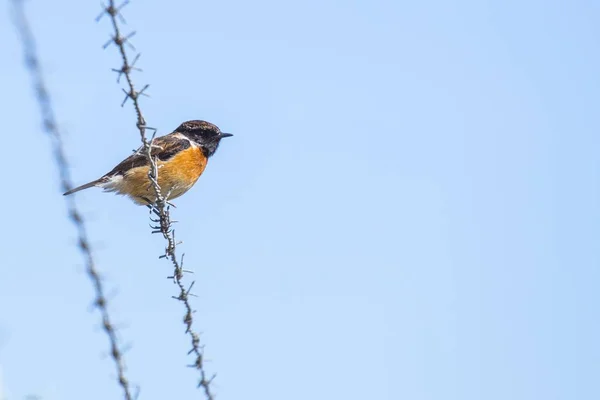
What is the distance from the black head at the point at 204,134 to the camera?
10.1 meters

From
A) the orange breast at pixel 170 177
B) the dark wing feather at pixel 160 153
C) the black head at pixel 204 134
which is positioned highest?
the black head at pixel 204 134

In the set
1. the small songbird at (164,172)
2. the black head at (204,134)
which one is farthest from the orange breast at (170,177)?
the black head at (204,134)

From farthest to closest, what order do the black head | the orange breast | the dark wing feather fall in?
the black head < the dark wing feather < the orange breast

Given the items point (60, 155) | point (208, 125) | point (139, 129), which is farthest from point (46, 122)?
point (208, 125)

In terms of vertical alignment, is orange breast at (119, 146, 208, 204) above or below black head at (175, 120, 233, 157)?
below

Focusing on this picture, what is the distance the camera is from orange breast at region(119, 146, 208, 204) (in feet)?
29.4

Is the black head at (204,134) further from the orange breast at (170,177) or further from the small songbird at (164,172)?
the orange breast at (170,177)

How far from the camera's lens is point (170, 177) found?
9.16 m

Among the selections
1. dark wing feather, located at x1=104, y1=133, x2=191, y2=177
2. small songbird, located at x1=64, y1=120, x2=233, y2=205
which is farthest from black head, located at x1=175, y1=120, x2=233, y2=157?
dark wing feather, located at x1=104, y1=133, x2=191, y2=177

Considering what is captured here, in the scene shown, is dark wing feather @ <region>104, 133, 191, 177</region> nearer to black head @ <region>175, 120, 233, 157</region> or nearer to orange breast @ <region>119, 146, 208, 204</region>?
orange breast @ <region>119, 146, 208, 204</region>

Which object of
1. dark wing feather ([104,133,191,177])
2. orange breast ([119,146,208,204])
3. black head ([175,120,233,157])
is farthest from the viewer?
black head ([175,120,233,157])

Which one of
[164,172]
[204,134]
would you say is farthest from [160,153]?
[204,134]

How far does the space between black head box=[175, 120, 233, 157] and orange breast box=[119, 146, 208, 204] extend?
0.39m

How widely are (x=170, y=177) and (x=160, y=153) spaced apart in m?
0.32
